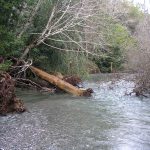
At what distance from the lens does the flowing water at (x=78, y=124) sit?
9539mm

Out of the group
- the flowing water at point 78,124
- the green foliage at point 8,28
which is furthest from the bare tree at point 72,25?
the flowing water at point 78,124

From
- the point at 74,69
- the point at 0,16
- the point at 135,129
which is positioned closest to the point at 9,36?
the point at 0,16

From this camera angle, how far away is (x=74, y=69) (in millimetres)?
21219

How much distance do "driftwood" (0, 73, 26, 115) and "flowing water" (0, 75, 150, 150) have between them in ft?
1.25

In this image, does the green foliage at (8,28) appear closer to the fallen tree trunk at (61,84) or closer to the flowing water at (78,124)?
the fallen tree trunk at (61,84)

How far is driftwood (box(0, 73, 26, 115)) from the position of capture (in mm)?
13039

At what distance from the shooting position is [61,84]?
18.9m

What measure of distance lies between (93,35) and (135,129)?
913cm

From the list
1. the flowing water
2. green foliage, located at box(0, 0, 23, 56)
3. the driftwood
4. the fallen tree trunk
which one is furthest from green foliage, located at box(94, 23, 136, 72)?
the driftwood

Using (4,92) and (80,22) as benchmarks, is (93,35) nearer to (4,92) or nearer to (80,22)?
(80,22)

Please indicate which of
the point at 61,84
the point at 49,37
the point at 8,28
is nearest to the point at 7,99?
the point at 61,84

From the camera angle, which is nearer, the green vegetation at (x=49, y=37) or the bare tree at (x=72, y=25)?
the green vegetation at (x=49, y=37)

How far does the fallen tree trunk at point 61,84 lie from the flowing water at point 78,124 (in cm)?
67

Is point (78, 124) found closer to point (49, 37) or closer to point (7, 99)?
point (7, 99)
